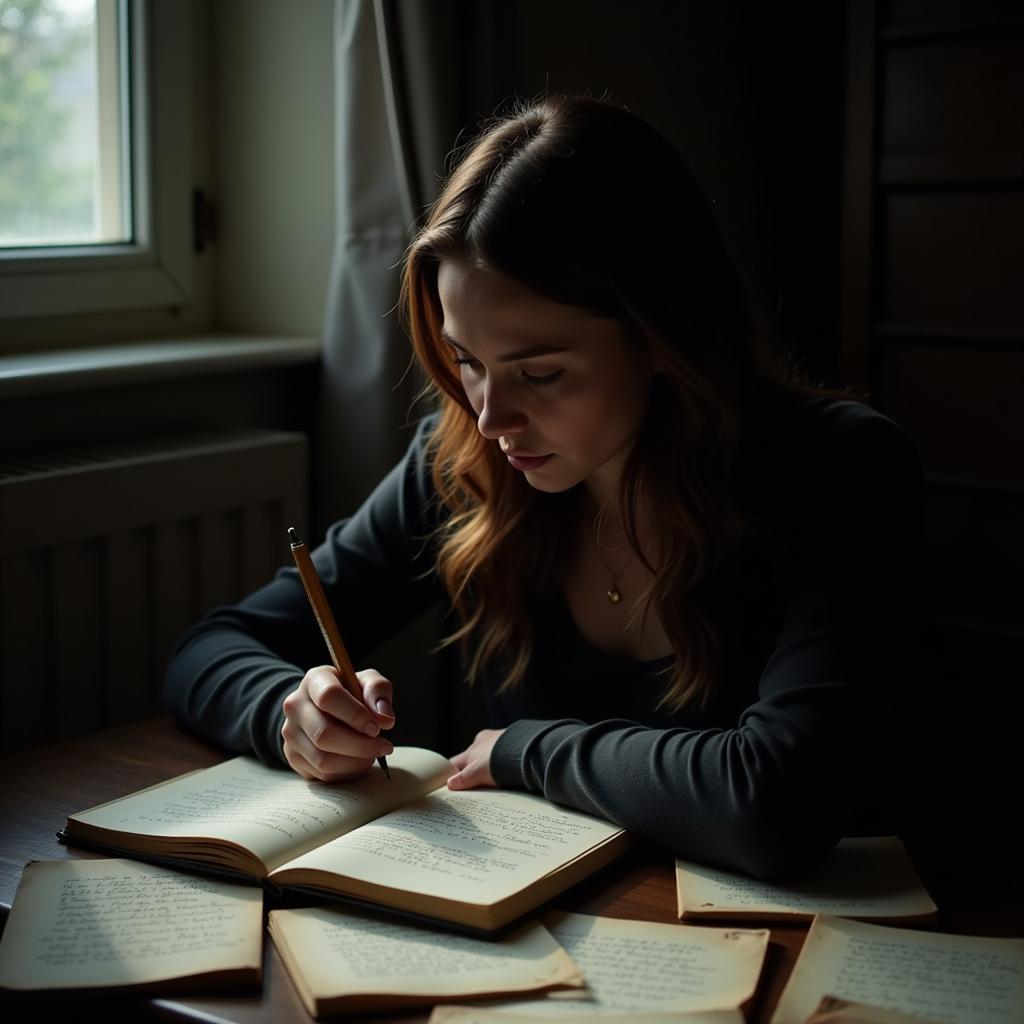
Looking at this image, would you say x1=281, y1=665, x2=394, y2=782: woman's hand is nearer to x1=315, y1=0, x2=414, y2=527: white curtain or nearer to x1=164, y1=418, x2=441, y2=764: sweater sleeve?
x1=164, y1=418, x2=441, y2=764: sweater sleeve

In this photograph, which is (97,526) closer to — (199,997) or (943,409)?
(199,997)

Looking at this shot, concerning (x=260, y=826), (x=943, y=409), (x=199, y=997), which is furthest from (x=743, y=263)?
(x=199, y=997)

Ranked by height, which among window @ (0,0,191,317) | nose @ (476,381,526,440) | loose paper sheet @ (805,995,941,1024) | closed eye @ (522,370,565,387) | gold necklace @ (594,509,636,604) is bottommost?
loose paper sheet @ (805,995,941,1024)

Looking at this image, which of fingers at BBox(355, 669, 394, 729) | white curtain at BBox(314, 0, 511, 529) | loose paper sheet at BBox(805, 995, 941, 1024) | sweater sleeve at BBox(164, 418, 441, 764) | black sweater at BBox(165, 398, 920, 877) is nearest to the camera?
loose paper sheet at BBox(805, 995, 941, 1024)

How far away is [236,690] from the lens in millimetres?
1382

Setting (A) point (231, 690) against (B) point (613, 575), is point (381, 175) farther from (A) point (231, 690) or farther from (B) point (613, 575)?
(A) point (231, 690)

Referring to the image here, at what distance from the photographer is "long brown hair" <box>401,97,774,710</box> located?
124 cm

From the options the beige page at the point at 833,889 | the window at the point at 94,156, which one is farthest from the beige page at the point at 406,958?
the window at the point at 94,156

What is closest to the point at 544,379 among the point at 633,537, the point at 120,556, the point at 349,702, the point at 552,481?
the point at 552,481

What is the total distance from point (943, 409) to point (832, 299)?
1.20ft

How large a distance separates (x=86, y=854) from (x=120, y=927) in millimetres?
162

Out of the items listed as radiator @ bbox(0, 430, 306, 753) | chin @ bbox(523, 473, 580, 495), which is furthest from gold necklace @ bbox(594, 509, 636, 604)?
radiator @ bbox(0, 430, 306, 753)

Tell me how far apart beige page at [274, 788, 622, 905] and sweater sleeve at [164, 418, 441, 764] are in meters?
0.30

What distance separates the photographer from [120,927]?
0.98 metres
